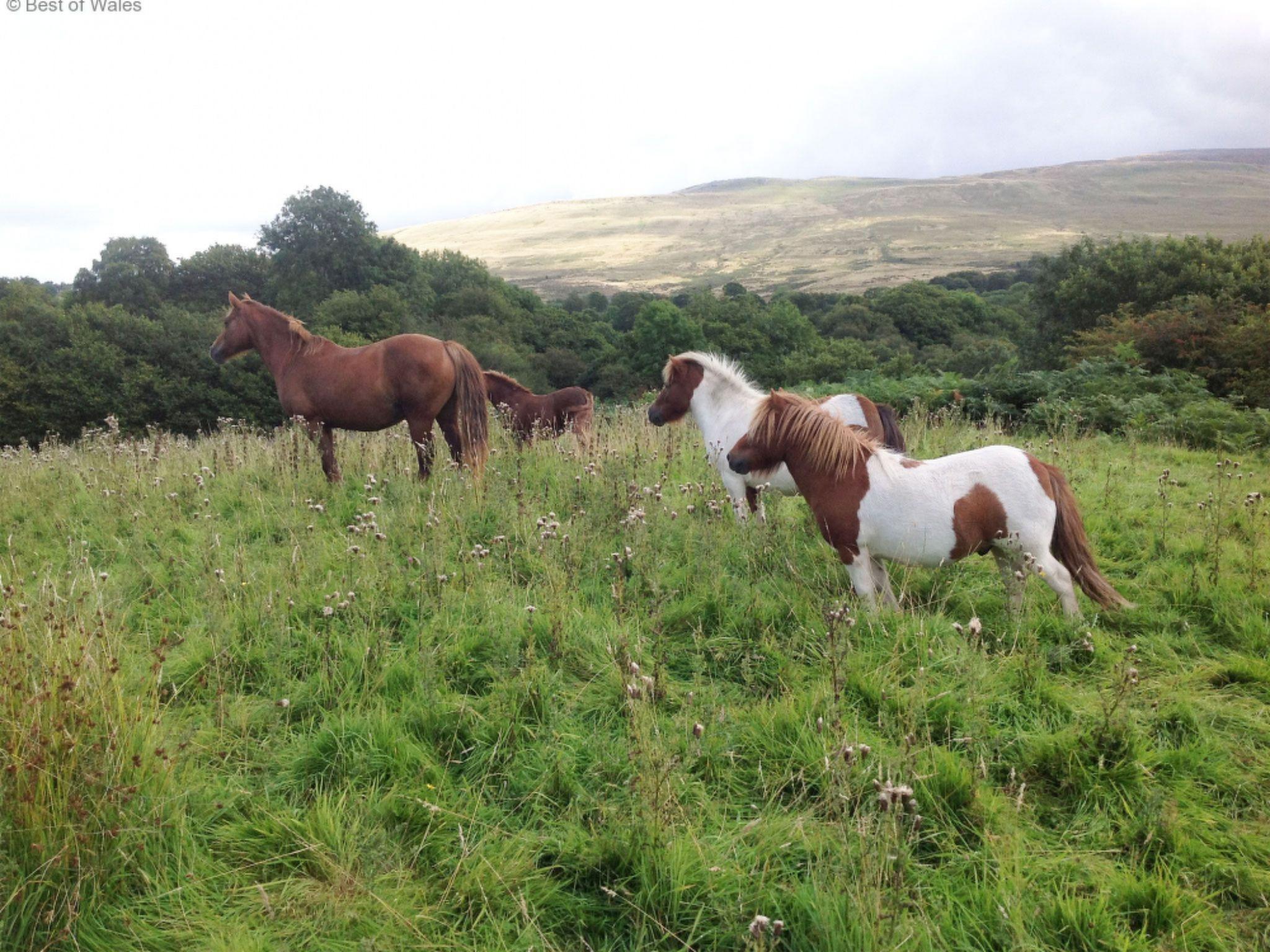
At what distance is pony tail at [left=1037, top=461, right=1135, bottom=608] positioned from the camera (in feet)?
15.7

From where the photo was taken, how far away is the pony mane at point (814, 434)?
4984mm

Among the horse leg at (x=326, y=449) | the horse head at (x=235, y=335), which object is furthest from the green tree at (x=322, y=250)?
the horse leg at (x=326, y=449)

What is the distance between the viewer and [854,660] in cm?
414

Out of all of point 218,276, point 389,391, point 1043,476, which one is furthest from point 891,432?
point 218,276

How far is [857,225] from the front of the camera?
12388 cm

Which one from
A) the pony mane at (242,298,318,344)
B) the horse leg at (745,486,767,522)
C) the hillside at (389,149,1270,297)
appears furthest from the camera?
the hillside at (389,149,1270,297)

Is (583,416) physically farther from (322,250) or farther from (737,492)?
(322,250)

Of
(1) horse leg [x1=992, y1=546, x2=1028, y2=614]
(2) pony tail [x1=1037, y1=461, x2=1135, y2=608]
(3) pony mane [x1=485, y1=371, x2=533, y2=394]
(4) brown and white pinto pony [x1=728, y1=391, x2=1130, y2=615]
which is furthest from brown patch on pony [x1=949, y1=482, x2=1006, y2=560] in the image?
(3) pony mane [x1=485, y1=371, x2=533, y2=394]

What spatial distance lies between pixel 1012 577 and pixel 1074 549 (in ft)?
1.46

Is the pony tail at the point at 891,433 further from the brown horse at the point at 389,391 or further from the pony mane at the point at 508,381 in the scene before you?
the pony mane at the point at 508,381

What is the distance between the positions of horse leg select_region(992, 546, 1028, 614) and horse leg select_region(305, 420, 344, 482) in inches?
272

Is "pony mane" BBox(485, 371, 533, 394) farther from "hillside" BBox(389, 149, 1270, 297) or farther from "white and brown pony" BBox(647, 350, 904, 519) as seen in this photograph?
"hillside" BBox(389, 149, 1270, 297)

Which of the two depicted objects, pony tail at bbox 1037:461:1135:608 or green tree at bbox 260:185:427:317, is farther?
green tree at bbox 260:185:427:317

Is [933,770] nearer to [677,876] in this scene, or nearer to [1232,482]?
[677,876]
